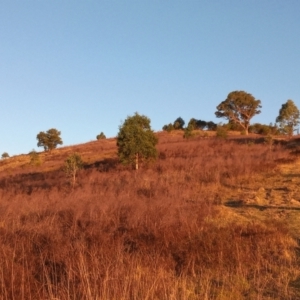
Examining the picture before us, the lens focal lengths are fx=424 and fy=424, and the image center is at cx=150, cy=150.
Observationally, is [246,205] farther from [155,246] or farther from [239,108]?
[239,108]

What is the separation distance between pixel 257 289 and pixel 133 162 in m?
21.2

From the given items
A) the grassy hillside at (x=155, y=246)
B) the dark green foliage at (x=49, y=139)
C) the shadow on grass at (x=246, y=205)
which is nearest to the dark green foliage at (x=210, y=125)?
the dark green foliage at (x=49, y=139)

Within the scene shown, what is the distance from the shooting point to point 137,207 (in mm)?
11695

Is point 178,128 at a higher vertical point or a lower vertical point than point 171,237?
higher

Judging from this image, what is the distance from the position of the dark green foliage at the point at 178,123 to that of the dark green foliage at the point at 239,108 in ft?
27.9

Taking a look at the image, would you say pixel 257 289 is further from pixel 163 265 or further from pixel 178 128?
pixel 178 128

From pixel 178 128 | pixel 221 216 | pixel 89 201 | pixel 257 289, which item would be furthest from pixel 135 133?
pixel 178 128

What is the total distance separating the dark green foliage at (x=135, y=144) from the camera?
27328mm

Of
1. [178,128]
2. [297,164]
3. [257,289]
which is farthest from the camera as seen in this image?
[178,128]

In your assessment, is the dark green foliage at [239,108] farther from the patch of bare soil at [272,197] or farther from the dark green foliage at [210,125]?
the patch of bare soil at [272,197]

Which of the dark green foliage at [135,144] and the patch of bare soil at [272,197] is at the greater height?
the dark green foliage at [135,144]

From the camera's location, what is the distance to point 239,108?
2603 inches

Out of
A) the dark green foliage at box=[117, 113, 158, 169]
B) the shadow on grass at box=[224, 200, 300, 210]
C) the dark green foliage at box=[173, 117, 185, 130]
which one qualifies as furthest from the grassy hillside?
the dark green foliage at box=[173, 117, 185, 130]

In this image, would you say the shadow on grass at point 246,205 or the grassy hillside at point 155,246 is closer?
the grassy hillside at point 155,246
